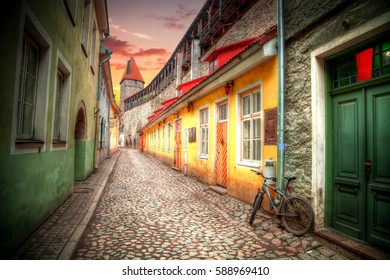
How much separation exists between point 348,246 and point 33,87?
5.18 meters

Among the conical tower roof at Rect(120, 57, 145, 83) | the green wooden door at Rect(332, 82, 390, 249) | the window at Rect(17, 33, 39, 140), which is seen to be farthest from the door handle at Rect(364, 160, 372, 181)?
the conical tower roof at Rect(120, 57, 145, 83)

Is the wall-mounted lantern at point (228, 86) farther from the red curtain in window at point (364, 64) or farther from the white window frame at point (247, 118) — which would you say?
the red curtain in window at point (364, 64)

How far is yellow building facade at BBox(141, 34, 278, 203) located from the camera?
16.0 ft

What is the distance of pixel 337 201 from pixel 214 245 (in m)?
2.01

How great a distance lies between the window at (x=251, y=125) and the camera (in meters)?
5.55

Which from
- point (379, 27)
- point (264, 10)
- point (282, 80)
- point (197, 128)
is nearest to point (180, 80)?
point (264, 10)

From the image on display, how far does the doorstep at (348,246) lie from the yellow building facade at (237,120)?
1.56 meters

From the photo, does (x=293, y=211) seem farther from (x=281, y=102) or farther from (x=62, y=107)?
(x=62, y=107)

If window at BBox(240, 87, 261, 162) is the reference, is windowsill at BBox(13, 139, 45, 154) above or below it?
below

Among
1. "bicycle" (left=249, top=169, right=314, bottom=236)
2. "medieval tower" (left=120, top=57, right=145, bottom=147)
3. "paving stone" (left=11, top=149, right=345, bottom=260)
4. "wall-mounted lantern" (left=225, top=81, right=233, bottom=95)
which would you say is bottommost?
"paving stone" (left=11, top=149, right=345, bottom=260)

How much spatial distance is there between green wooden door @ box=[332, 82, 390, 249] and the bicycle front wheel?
15.6 inches

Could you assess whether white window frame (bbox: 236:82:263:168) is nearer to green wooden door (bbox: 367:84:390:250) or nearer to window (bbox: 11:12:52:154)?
green wooden door (bbox: 367:84:390:250)

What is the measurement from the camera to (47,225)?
3859mm

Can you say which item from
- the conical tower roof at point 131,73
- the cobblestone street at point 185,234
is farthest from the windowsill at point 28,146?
the conical tower roof at point 131,73
